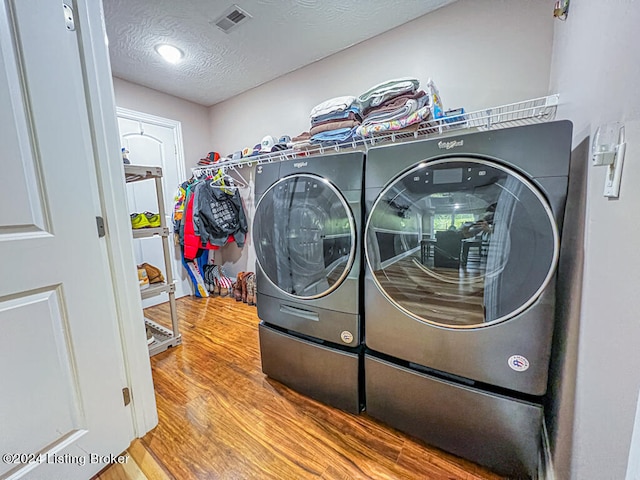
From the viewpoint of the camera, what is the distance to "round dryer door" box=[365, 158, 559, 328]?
75 centimetres

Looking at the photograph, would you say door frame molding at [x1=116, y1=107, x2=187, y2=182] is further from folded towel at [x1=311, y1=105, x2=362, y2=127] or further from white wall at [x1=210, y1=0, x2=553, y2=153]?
folded towel at [x1=311, y1=105, x2=362, y2=127]

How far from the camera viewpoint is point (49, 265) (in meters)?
0.82

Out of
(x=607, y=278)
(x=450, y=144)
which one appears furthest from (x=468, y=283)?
(x=450, y=144)

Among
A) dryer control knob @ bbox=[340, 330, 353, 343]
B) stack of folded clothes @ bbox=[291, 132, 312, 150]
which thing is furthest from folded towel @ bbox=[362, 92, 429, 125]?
dryer control knob @ bbox=[340, 330, 353, 343]

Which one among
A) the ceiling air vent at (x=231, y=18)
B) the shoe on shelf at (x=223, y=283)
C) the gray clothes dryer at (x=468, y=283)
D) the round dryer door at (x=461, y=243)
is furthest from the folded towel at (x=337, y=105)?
the shoe on shelf at (x=223, y=283)

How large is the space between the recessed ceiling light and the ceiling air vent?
0.47 m

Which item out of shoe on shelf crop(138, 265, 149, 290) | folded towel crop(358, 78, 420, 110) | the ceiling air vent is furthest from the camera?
shoe on shelf crop(138, 265, 149, 290)

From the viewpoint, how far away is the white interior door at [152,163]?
249cm

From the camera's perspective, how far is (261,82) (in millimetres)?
2467

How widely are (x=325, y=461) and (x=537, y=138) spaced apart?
4.40 feet

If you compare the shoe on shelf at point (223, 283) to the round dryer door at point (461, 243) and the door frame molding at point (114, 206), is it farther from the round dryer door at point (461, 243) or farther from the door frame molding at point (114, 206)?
the round dryer door at point (461, 243)

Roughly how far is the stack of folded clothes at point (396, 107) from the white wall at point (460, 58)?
1.17 feet

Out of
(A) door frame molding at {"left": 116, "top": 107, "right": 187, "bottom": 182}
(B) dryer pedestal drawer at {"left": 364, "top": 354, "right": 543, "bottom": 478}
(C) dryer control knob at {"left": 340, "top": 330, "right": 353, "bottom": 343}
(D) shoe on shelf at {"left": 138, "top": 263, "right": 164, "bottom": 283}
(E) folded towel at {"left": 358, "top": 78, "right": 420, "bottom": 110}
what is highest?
(A) door frame molding at {"left": 116, "top": 107, "right": 187, "bottom": 182}

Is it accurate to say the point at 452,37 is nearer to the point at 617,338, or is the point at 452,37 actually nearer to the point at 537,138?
the point at 537,138
